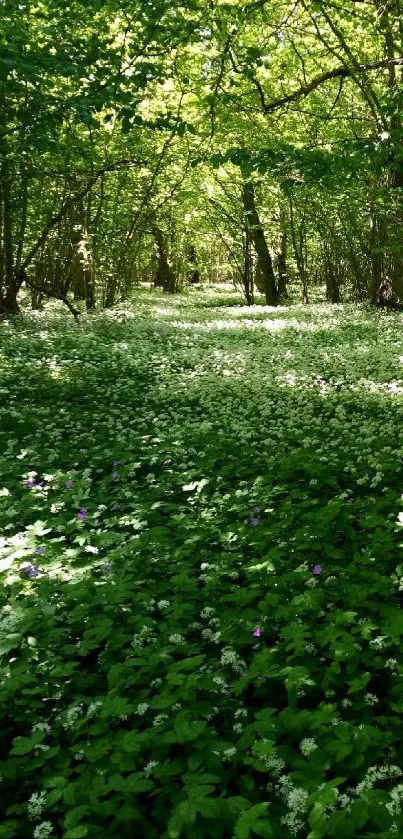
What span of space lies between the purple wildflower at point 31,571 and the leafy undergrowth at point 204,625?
13mm

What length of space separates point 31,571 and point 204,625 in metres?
1.65

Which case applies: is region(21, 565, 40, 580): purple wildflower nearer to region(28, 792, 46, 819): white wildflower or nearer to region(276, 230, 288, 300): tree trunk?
region(28, 792, 46, 819): white wildflower

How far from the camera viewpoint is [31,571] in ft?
16.0

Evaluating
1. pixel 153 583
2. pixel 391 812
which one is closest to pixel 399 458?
pixel 153 583

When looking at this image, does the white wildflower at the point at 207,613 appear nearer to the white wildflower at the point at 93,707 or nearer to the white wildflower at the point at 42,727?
the white wildflower at the point at 93,707

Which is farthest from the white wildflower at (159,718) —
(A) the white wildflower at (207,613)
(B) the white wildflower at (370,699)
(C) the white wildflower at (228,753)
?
(B) the white wildflower at (370,699)

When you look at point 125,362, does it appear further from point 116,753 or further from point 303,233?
point 303,233

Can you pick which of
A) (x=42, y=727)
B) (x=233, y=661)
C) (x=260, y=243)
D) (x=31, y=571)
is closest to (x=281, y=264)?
(x=260, y=243)

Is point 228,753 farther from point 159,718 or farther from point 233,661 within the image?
point 233,661

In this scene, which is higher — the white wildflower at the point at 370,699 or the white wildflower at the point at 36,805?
the white wildflower at the point at 370,699

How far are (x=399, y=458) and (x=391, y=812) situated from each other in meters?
5.01

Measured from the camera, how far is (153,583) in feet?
15.6

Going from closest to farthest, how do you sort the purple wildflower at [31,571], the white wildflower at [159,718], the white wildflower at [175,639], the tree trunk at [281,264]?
the white wildflower at [159,718] → the white wildflower at [175,639] → the purple wildflower at [31,571] → the tree trunk at [281,264]

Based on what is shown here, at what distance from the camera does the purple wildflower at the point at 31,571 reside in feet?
15.9
